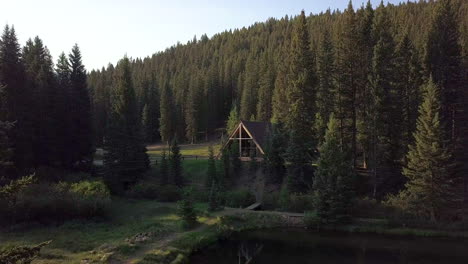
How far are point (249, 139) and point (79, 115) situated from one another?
69.6 feet

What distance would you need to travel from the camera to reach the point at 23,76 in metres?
41.1

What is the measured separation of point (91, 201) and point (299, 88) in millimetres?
24420

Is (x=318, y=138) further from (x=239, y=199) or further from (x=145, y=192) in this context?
(x=145, y=192)

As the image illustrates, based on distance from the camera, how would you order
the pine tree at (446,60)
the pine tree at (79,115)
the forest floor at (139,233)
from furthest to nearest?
the pine tree at (79,115) → the pine tree at (446,60) → the forest floor at (139,233)

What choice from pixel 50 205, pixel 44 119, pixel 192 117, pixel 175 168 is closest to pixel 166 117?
pixel 192 117

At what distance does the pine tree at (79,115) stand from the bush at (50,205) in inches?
489

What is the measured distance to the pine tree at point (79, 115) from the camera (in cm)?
4603

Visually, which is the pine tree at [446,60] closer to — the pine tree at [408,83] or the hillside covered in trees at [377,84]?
the hillside covered in trees at [377,84]

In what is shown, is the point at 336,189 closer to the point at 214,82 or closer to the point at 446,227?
the point at 446,227

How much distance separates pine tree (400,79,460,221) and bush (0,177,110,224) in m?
26.1

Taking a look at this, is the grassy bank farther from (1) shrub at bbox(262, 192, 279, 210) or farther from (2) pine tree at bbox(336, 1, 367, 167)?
(2) pine tree at bbox(336, 1, 367, 167)

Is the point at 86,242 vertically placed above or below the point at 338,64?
below

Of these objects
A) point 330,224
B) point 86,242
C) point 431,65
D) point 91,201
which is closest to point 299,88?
point 431,65

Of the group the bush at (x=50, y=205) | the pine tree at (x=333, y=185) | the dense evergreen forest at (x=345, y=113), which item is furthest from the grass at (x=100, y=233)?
the pine tree at (x=333, y=185)
